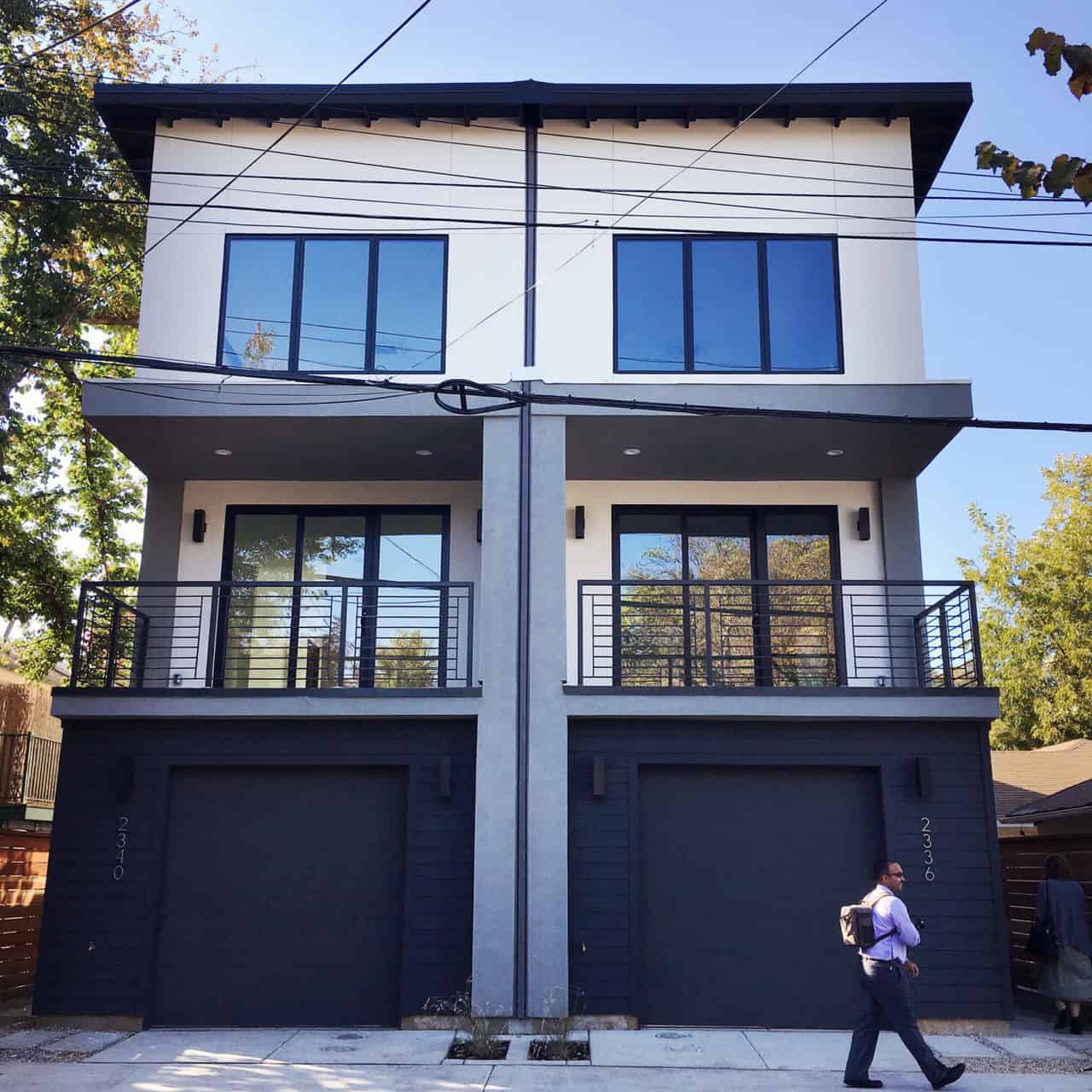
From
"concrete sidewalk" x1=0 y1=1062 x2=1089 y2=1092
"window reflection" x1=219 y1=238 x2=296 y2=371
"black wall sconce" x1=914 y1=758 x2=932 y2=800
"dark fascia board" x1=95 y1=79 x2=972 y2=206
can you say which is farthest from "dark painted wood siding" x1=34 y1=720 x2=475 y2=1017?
"dark fascia board" x1=95 y1=79 x2=972 y2=206

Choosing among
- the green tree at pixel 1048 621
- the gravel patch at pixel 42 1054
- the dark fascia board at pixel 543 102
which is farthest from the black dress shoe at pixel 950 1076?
the green tree at pixel 1048 621

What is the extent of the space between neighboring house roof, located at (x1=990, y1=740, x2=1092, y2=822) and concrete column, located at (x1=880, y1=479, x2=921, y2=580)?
6816mm

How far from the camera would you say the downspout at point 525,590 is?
11.7m

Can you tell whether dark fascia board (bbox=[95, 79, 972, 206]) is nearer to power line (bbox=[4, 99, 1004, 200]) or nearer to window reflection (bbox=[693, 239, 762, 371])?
power line (bbox=[4, 99, 1004, 200])

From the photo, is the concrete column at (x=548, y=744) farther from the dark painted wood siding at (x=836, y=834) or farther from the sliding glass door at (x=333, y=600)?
the sliding glass door at (x=333, y=600)

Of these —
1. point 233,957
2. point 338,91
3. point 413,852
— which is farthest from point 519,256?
point 233,957

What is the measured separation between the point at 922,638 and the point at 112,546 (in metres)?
15.5

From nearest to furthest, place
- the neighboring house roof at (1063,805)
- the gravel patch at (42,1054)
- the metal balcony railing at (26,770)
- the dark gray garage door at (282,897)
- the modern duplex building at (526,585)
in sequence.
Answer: the gravel patch at (42,1054) < the modern duplex building at (526,585) < the dark gray garage door at (282,897) < the neighboring house roof at (1063,805) < the metal balcony railing at (26,770)

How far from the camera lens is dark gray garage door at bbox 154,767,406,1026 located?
40.2 ft

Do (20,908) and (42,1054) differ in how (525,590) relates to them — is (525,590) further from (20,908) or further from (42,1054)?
(20,908)

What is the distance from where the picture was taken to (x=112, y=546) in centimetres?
2297

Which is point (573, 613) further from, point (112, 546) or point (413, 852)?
point (112, 546)

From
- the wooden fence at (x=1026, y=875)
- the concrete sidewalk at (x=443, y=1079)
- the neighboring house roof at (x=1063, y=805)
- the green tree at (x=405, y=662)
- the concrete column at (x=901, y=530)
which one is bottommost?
the concrete sidewalk at (x=443, y=1079)

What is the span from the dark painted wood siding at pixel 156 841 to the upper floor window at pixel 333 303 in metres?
4.14
